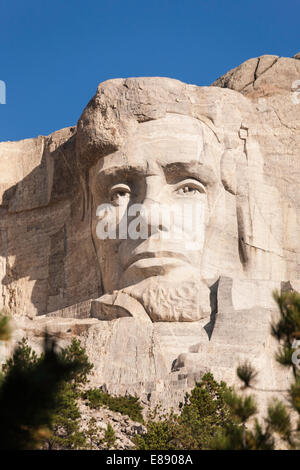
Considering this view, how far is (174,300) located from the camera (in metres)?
17.2

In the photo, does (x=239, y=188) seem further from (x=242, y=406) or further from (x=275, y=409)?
(x=275, y=409)

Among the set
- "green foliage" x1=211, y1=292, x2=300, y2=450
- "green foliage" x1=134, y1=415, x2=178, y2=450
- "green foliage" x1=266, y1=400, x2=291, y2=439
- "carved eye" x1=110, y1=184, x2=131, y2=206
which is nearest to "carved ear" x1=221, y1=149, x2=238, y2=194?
"carved eye" x1=110, y1=184, x2=131, y2=206

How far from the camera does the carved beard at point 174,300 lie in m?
17.1

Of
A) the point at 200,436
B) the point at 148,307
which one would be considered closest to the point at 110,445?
the point at 200,436

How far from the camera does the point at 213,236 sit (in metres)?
18.2

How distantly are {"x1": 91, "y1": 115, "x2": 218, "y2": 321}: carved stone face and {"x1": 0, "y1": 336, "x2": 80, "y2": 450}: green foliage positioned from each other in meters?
7.24

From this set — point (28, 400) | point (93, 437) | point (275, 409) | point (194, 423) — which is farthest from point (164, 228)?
point (28, 400)

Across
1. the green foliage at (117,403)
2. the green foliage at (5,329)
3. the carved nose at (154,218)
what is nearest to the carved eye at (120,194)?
the carved nose at (154,218)

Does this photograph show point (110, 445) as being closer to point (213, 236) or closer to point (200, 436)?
point (200, 436)

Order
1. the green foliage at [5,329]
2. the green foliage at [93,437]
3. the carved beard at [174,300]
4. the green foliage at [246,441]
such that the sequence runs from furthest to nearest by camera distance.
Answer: the carved beard at [174,300]
the green foliage at [93,437]
the green foliage at [246,441]
the green foliage at [5,329]

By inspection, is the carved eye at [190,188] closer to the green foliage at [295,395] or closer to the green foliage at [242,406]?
the green foliage at [242,406]

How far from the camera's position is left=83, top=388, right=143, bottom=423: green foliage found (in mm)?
14096

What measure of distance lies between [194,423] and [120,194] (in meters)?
5.74

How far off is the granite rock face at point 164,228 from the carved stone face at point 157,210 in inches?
0.8
